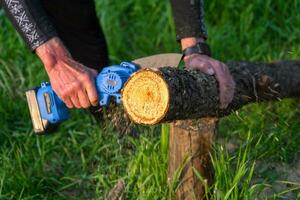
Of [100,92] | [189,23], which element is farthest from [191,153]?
[189,23]

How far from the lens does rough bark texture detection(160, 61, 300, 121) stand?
2.34 meters

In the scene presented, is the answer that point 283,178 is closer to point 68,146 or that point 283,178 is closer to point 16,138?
point 68,146

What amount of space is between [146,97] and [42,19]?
61 cm

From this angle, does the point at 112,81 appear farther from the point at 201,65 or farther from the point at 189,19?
the point at 189,19

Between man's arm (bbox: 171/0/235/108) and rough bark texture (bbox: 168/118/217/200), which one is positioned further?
man's arm (bbox: 171/0/235/108)

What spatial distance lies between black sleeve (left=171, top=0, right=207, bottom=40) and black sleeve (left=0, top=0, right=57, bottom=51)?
1.65 feet

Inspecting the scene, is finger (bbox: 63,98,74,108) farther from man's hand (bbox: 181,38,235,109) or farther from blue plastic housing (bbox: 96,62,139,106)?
man's hand (bbox: 181,38,235,109)

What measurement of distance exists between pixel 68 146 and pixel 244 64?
105 cm

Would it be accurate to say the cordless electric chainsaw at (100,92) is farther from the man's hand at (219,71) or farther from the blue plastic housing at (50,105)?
the man's hand at (219,71)

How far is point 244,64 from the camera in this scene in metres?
2.98

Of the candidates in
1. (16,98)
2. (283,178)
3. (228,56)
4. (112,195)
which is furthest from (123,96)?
(228,56)

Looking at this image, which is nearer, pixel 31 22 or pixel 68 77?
pixel 68 77

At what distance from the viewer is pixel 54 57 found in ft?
8.48

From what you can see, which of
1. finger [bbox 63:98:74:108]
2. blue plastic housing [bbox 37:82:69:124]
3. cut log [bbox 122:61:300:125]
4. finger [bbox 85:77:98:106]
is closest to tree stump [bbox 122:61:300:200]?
cut log [bbox 122:61:300:125]
